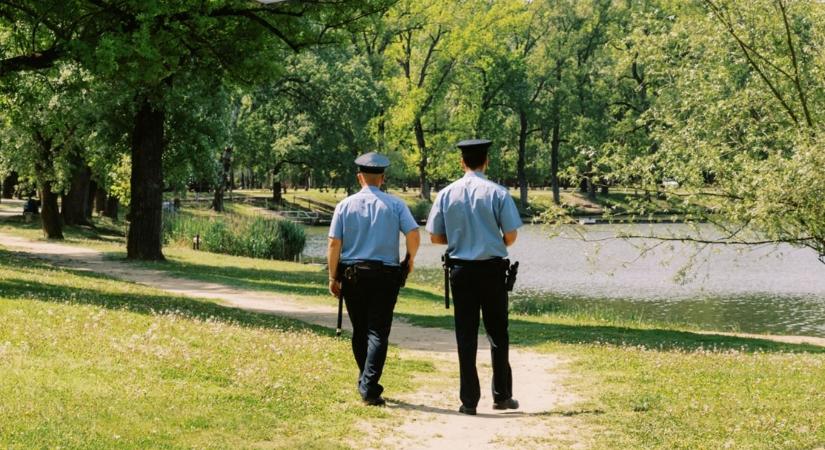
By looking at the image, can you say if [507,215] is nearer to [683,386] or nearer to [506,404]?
[506,404]

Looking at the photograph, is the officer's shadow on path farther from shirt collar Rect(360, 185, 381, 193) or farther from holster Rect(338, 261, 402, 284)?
shirt collar Rect(360, 185, 381, 193)

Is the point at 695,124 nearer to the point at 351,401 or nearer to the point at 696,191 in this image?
the point at 696,191

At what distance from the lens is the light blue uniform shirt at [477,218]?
28.8 ft

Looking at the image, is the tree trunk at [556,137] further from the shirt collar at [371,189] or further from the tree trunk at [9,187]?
the shirt collar at [371,189]

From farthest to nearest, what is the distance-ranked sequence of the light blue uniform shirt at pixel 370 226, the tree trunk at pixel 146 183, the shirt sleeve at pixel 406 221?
the tree trunk at pixel 146 183 → the shirt sleeve at pixel 406 221 → the light blue uniform shirt at pixel 370 226

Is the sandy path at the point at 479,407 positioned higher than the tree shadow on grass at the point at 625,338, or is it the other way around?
the sandy path at the point at 479,407

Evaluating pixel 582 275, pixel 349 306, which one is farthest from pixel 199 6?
pixel 582 275

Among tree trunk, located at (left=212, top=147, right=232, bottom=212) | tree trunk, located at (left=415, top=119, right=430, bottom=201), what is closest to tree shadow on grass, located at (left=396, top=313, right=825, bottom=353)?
tree trunk, located at (left=212, top=147, right=232, bottom=212)

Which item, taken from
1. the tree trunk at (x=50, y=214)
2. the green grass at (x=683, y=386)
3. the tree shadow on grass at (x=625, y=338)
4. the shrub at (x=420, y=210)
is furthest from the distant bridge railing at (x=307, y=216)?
the tree shadow on grass at (x=625, y=338)

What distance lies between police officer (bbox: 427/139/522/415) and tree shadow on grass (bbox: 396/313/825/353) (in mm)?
6431

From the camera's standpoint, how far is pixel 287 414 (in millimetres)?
8352

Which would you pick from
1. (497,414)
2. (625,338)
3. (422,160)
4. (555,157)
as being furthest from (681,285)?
(555,157)

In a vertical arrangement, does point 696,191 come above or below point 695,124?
below

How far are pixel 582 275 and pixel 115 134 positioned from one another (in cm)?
1770
